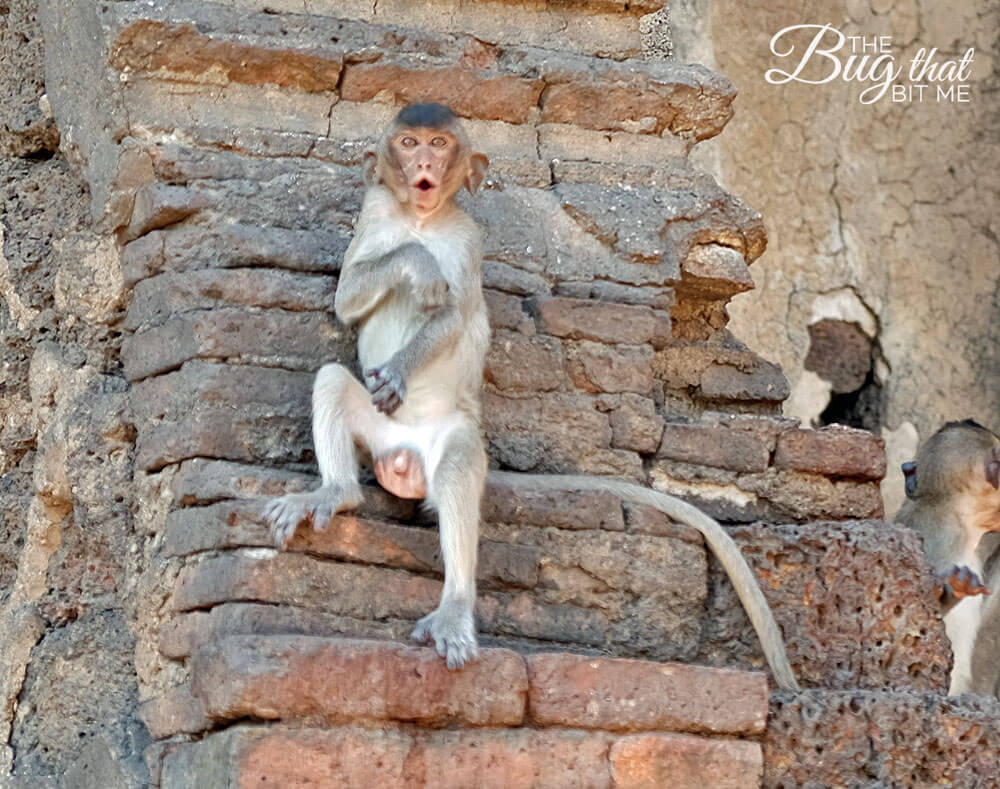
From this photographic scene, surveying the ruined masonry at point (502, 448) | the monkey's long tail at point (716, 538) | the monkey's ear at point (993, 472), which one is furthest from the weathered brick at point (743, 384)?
the monkey's ear at point (993, 472)

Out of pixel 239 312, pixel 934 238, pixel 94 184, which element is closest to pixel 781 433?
pixel 239 312

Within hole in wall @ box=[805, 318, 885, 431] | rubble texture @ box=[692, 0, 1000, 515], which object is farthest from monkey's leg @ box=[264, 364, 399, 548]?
hole in wall @ box=[805, 318, 885, 431]

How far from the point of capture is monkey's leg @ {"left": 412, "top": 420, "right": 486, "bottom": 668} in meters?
4.98

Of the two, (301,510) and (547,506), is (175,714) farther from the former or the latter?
(547,506)

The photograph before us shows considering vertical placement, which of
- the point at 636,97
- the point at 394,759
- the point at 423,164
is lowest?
the point at 394,759

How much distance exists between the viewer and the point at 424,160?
5469 mm

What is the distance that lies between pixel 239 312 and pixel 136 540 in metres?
0.74

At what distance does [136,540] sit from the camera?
5602 millimetres

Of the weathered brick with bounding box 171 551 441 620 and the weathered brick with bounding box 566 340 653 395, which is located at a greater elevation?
the weathered brick with bounding box 566 340 653 395

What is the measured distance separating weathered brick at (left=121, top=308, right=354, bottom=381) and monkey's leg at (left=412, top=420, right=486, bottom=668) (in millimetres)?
514

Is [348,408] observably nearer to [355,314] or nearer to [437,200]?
[355,314]

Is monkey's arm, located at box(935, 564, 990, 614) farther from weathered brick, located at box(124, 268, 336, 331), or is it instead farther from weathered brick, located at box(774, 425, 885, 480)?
weathered brick, located at box(124, 268, 336, 331)

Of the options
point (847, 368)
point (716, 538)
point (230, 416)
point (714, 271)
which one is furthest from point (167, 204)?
point (847, 368)

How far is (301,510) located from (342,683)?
19.9 inches
